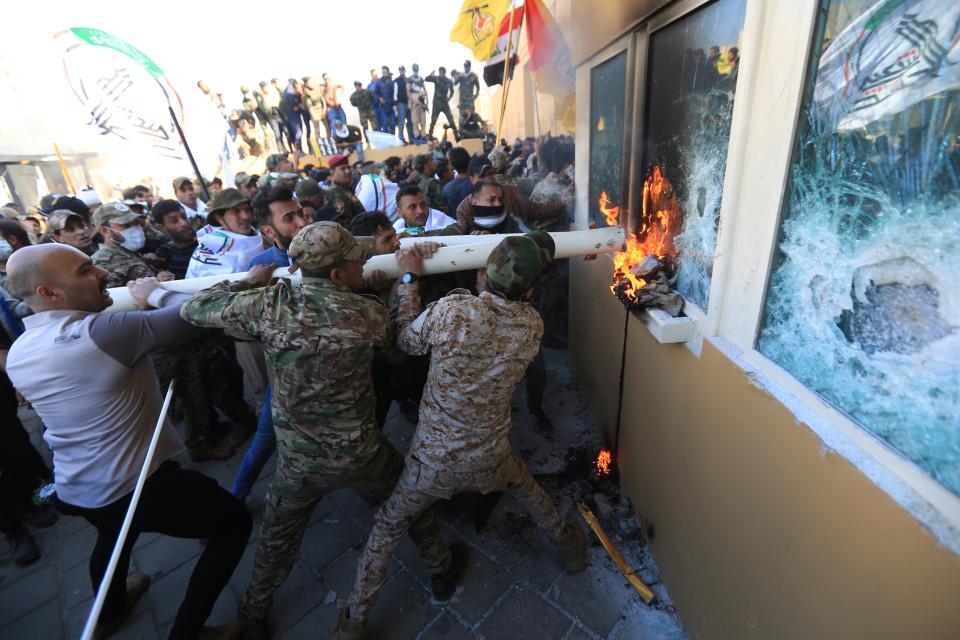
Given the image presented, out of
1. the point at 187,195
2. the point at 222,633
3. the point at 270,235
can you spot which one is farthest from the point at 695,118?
the point at 187,195

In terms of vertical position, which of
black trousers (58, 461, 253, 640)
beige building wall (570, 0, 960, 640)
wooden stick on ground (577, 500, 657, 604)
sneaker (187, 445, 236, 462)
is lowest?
wooden stick on ground (577, 500, 657, 604)

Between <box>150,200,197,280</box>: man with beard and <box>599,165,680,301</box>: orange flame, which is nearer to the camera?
<box>599,165,680,301</box>: orange flame

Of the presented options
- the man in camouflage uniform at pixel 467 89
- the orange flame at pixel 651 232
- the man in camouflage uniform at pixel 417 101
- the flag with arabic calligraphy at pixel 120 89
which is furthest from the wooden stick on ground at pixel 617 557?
the man in camouflage uniform at pixel 417 101

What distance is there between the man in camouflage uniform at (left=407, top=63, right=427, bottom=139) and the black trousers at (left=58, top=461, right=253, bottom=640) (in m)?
16.3

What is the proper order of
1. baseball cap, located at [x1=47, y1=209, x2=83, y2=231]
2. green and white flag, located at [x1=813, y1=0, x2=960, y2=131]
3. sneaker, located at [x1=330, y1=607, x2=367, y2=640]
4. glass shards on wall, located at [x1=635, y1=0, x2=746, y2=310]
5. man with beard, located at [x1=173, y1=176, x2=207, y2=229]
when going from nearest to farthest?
green and white flag, located at [x1=813, y1=0, x2=960, y2=131] < glass shards on wall, located at [x1=635, y1=0, x2=746, y2=310] < sneaker, located at [x1=330, y1=607, x2=367, y2=640] < baseball cap, located at [x1=47, y1=209, x2=83, y2=231] < man with beard, located at [x1=173, y1=176, x2=207, y2=229]

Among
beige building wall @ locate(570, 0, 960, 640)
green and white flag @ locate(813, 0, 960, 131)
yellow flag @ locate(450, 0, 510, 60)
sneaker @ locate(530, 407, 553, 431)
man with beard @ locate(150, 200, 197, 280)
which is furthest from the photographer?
yellow flag @ locate(450, 0, 510, 60)

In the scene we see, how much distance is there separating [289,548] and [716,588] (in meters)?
2.18

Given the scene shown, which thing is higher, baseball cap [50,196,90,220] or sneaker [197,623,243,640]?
baseball cap [50,196,90,220]

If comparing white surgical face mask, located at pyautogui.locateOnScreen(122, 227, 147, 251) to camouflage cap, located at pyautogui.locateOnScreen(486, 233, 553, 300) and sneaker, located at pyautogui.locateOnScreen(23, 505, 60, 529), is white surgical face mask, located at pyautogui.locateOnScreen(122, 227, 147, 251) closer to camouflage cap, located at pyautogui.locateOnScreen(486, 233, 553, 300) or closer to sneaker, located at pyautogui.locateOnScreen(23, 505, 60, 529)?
→ sneaker, located at pyautogui.locateOnScreen(23, 505, 60, 529)

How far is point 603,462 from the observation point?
3.61 m

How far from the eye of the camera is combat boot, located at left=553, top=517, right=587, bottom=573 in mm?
2586

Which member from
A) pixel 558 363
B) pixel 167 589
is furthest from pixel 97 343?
pixel 558 363

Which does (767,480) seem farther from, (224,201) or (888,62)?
(224,201)

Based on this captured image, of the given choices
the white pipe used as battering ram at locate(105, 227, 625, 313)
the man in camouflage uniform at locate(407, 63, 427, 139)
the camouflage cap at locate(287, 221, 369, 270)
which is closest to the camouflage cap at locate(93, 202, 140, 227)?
the white pipe used as battering ram at locate(105, 227, 625, 313)
